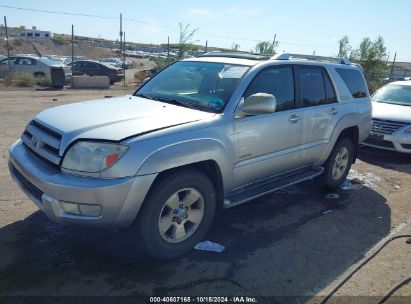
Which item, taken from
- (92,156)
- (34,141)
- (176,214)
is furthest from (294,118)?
(34,141)

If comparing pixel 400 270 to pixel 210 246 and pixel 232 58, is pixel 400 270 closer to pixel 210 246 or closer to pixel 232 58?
pixel 210 246

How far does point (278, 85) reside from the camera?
443cm

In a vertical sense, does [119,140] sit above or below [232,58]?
below

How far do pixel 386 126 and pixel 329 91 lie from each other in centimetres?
312

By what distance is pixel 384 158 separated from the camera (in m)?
7.82

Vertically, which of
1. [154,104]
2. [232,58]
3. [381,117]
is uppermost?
[232,58]

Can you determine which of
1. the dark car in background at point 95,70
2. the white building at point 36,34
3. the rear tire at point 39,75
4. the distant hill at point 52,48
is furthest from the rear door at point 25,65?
the white building at point 36,34

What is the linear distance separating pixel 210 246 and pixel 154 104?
1557mm

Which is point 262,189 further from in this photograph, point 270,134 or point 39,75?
point 39,75

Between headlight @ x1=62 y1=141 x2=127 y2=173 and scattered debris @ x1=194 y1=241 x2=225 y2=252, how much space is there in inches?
52.0

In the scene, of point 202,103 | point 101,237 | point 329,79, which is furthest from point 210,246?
point 329,79

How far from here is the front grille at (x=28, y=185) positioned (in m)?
3.27

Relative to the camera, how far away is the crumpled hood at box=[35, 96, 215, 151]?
316 centimetres

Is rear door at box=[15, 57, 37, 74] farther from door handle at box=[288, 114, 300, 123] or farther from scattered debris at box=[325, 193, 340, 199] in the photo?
door handle at box=[288, 114, 300, 123]
